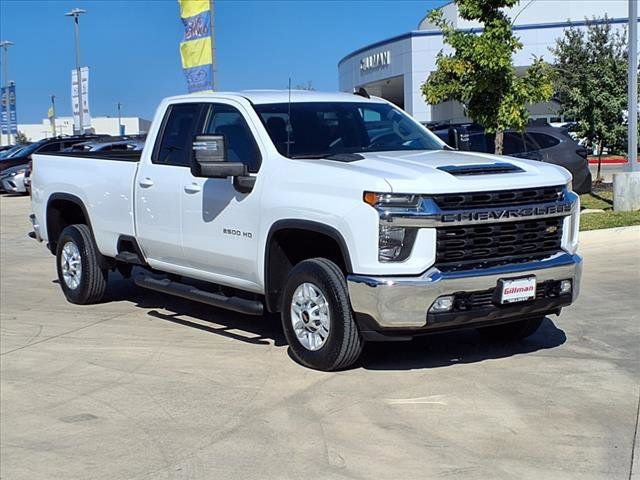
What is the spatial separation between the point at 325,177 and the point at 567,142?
10.9 metres

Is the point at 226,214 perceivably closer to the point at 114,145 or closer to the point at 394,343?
the point at 394,343

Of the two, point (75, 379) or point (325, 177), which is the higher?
point (325, 177)

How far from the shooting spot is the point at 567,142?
53.4ft

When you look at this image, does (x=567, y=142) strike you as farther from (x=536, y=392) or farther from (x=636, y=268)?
(x=536, y=392)

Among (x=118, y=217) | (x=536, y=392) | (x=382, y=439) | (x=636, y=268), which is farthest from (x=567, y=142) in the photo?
(x=382, y=439)

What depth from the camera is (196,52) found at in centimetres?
1902

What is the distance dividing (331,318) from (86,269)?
12.9ft

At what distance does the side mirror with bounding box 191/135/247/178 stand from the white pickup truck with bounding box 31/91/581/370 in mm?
11

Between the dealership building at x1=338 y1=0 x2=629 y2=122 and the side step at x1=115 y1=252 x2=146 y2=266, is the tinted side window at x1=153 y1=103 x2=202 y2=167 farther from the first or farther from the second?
the dealership building at x1=338 y1=0 x2=629 y2=122

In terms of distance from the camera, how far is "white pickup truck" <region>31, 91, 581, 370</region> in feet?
19.9

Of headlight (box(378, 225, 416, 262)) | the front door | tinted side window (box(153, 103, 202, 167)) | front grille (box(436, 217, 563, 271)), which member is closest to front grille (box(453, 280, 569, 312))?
front grille (box(436, 217, 563, 271))

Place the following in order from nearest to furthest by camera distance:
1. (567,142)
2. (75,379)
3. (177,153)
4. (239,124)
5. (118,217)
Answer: (75,379), (239,124), (177,153), (118,217), (567,142)

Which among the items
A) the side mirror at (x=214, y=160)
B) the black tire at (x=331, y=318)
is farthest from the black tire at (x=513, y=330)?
the side mirror at (x=214, y=160)

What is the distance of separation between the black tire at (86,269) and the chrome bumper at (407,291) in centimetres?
408
